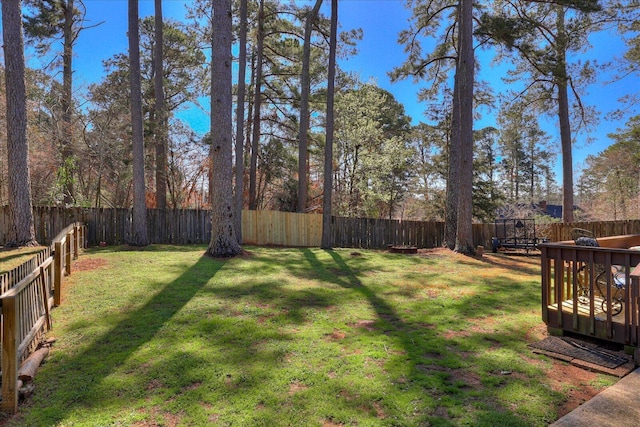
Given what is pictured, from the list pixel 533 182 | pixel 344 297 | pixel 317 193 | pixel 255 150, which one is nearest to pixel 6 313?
pixel 344 297

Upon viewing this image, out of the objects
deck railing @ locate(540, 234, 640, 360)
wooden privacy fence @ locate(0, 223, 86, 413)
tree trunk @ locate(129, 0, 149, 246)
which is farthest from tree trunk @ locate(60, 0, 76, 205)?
deck railing @ locate(540, 234, 640, 360)

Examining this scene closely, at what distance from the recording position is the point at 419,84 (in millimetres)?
14867

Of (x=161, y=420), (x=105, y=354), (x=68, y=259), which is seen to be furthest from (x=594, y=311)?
(x=68, y=259)

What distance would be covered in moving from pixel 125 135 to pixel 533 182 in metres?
33.3

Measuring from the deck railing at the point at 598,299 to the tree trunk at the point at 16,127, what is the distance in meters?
11.2

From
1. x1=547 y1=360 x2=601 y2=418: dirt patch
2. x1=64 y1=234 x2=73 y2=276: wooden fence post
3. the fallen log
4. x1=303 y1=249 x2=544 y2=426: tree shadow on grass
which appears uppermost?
x1=64 y1=234 x2=73 y2=276: wooden fence post

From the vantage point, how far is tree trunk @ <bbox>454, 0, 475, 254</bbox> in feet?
34.7

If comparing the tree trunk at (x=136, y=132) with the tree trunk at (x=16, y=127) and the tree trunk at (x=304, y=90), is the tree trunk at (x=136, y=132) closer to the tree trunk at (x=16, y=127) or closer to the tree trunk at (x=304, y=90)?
the tree trunk at (x=16, y=127)

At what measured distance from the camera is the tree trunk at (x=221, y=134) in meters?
8.36

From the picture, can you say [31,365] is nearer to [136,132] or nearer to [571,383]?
[571,383]

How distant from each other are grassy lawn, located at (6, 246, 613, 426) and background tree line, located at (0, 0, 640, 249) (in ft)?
16.6

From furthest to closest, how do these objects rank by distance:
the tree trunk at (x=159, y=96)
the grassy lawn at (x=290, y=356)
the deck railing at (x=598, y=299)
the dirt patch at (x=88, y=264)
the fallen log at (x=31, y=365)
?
the tree trunk at (x=159, y=96) → the dirt patch at (x=88, y=264) → the deck railing at (x=598, y=299) → the fallen log at (x=31, y=365) → the grassy lawn at (x=290, y=356)

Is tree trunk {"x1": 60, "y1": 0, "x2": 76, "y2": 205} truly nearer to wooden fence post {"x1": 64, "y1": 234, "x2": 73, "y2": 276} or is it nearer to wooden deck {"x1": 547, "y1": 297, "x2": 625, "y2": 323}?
wooden fence post {"x1": 64, "y1": 234, "x2": 73, "y2": 276}

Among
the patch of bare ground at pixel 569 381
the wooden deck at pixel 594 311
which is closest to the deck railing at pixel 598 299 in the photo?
the wooden deck at pixel 594 311
